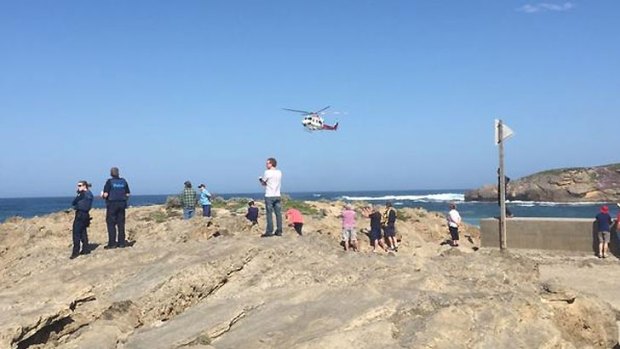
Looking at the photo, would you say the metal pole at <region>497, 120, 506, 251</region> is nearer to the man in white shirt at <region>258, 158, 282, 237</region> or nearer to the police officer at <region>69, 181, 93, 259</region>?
the man in white shirt at <region>258, 158, 282, 237</region>

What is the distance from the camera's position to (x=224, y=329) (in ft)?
24.5

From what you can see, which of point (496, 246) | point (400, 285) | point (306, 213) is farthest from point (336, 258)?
point (306, 213)

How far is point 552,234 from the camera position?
742 inches

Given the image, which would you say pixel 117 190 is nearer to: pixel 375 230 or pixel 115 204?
pixel 115 204

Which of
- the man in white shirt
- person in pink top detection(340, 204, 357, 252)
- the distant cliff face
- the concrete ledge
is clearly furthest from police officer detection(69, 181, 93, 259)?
the distant cliff face

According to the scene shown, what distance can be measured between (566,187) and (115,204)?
364 ft

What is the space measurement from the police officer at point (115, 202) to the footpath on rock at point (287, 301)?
79cm

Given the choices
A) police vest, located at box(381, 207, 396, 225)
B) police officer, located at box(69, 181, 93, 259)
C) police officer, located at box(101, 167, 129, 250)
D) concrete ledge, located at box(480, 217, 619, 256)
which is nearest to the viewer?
police officer, located at box(69, 181, 93, 259)

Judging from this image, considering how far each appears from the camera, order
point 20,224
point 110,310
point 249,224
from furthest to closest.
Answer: point 20,224 → point 249,224 → point 110,310

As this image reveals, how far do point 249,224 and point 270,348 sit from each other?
943 cm

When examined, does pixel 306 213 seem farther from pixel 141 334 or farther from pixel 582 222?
pixel 141 334

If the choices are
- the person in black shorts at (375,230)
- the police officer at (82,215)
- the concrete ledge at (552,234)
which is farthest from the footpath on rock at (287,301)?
the person in black shorts at (375,230)

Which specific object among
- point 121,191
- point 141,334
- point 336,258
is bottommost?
point 141,334

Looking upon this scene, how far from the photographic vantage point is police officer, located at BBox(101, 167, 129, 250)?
42.0 ft
